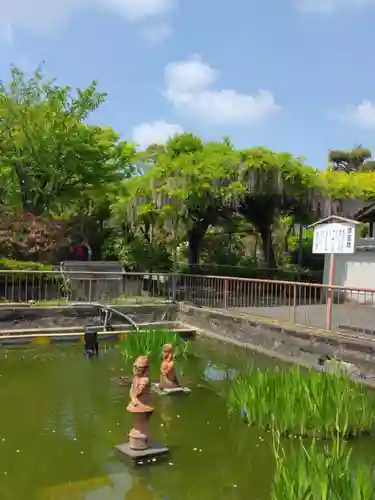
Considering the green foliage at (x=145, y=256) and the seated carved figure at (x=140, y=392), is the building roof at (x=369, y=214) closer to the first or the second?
the green foliage at (x=145, y=256)

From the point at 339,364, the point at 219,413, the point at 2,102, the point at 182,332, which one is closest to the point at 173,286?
the point at 182,332

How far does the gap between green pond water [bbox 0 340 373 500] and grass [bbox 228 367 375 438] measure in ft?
0.75

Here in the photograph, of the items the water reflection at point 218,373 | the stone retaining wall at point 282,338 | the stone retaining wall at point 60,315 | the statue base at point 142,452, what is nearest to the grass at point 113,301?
the stone retaining wall at point 60,315

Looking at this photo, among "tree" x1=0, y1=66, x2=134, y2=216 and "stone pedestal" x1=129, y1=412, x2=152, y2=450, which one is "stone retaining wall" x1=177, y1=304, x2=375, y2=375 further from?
"tree" x1=0, y1=66, x2=134, y2=216

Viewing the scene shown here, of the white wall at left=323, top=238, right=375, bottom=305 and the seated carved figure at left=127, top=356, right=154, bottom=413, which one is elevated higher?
the white wall at left=323, top=238, right=375, bottom=305

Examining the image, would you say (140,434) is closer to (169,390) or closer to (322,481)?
(322,481)

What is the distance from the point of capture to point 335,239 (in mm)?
9383

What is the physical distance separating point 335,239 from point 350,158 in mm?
32740

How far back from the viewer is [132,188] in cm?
1825

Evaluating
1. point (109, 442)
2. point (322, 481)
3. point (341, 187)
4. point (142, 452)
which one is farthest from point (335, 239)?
point (341, 187)

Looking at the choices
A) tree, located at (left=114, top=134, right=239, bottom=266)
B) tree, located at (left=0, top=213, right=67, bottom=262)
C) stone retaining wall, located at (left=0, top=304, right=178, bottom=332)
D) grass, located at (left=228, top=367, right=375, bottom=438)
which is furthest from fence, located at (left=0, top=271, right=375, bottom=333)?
grass, located at (left=228, top=367, right=375, bottom=438)

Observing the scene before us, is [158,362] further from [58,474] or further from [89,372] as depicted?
[58,474]

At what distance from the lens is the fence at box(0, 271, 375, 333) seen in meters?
11.2

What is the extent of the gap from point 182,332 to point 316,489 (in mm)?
8977
